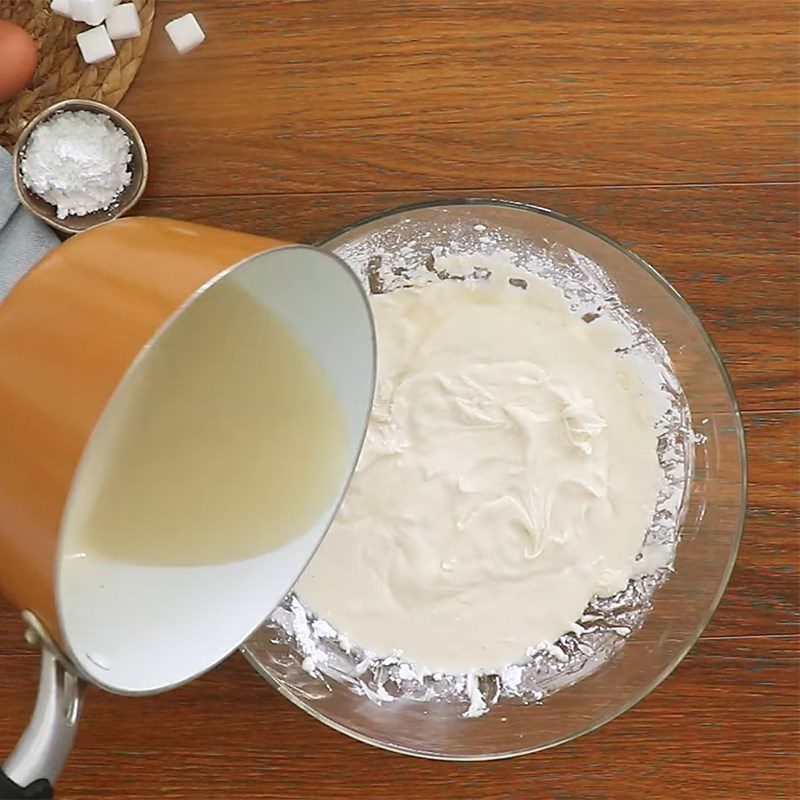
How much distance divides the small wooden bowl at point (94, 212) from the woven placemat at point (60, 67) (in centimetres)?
4

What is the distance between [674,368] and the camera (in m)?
1.03

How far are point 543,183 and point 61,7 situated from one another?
0.57m

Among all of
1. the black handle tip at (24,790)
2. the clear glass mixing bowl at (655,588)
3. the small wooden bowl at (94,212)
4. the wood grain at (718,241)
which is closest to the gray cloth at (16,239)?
the small wooden bowl at (94,212)

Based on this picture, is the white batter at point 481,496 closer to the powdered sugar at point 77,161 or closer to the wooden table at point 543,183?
the wooden table at point 543,183

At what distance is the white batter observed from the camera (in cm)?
100

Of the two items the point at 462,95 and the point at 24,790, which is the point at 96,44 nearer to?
the point at 462,95

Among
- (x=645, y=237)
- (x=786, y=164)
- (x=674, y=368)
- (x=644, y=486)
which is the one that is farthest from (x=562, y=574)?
(x=786, y=164)

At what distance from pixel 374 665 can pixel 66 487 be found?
575 millimetres

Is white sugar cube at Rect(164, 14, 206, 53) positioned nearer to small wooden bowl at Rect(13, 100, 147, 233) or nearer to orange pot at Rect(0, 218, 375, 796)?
small wooden bowl at Rect(13, 100, 147, 233)

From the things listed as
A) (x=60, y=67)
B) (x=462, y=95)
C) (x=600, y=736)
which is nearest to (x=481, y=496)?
(x=600, y=736)

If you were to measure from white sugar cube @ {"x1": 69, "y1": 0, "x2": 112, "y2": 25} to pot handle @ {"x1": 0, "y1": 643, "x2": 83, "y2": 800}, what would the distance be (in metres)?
0.72

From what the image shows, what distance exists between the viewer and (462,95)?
42.0 inches

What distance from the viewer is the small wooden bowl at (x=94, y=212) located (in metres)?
1.01

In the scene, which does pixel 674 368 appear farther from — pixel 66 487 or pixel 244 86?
pixel 66 487
